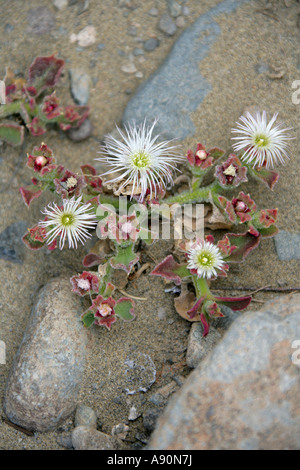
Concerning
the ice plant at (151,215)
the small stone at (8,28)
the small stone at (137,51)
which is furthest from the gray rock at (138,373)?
the small stone at (8,28)

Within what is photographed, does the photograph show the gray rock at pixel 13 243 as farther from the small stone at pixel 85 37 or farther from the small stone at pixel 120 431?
the small stone at pixel 85 37

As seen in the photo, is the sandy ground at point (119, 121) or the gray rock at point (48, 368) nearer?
the gray rock at point (48, 368)

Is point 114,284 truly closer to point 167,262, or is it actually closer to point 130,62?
point 167,262

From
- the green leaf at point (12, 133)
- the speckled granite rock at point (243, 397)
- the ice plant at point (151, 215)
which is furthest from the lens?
the green leaf at point (12, 133)

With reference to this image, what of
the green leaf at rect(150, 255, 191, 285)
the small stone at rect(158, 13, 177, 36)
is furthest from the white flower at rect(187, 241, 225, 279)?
the small stone at rect(158, 13, 177, 36)

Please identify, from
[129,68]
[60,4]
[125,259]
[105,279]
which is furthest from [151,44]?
[105,279]
